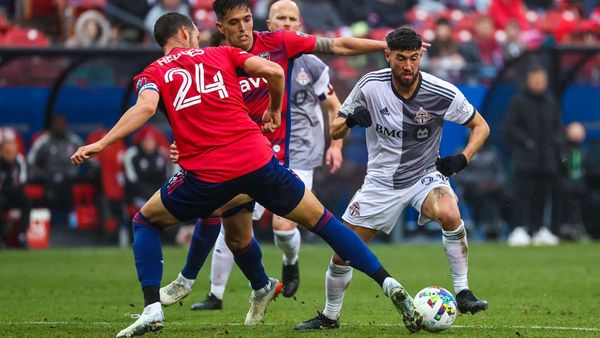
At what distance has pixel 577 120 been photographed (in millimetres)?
20312

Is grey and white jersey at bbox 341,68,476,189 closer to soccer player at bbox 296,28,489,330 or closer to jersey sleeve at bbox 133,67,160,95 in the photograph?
soccer player at bbox 296,28,489,330

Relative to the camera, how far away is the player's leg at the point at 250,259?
9188mm

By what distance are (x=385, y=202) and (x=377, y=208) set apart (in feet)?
0.29

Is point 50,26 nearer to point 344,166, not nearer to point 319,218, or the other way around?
point 344,166

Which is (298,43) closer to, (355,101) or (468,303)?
(355,101)

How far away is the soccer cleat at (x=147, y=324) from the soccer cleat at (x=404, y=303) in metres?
1.52

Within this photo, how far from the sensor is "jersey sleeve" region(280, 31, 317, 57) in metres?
9.34

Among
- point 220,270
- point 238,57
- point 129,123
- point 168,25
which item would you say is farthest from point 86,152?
point 220,270

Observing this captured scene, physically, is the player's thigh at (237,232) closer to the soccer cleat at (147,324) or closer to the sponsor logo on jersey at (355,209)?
the sponsor logo on jersey at (355,209)

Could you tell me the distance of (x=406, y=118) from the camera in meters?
9.20

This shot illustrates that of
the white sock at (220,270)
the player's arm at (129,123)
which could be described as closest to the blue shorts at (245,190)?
the player's arm at (129,123)

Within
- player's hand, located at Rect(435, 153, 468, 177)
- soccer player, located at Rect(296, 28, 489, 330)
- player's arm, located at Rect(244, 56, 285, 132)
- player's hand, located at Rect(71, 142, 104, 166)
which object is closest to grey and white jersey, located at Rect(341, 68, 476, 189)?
soccer player, located at Rect(296, 28, 489, 330)

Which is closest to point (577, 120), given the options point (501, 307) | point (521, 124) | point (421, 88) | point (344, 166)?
point (521, 124)

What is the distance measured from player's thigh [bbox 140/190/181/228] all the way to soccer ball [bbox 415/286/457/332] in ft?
5.81
